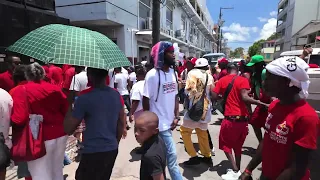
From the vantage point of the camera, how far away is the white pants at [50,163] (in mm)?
2373

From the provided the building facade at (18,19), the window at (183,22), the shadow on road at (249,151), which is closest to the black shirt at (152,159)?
the shadow on road at (249,151)

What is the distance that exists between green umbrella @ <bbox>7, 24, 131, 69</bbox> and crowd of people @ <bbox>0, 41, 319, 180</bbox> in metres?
0.22

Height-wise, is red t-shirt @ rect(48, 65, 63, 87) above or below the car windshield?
below

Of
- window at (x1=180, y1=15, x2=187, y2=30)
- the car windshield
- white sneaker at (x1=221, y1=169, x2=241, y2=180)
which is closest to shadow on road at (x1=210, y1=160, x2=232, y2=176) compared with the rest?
white sneaker at (x1=221, y1=169, x2=241, y2=180)

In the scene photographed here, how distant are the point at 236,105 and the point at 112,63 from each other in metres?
2.01

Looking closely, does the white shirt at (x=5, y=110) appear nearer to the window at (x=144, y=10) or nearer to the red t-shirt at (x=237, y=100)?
the red t-shirt at (x=237, y=100)

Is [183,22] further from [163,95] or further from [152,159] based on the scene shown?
[152,159]

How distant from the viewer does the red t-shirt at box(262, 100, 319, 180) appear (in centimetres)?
140

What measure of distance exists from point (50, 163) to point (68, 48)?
1.38 metres

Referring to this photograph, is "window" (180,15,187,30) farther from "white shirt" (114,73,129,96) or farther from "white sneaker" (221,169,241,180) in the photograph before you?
"white sneaker" (221,169,241,180)

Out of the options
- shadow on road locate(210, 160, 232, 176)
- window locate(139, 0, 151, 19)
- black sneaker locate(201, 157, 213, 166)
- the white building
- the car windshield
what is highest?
window locate(139, 0, 151, 19)

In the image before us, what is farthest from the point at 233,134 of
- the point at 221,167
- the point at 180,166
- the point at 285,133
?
the point at 285,133

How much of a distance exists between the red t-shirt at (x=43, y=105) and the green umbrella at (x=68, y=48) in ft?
1.47

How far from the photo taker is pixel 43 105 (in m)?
2.32
